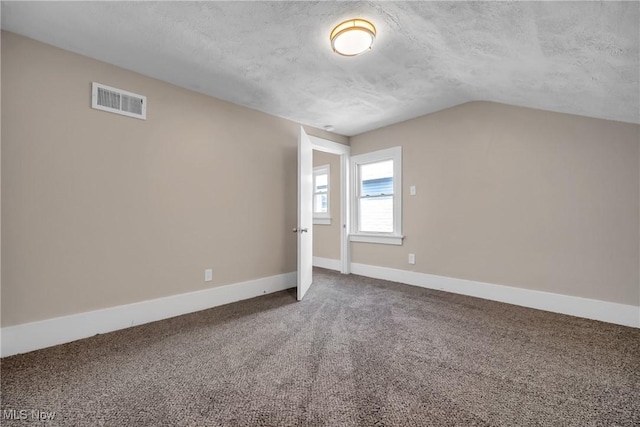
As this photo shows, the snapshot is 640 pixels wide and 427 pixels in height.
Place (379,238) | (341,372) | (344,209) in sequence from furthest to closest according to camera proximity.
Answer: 1. (344,209)
2. (379,238)
3. (341,372)

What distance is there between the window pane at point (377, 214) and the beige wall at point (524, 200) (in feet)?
1.06

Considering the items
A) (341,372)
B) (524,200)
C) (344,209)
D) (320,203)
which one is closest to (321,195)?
(320,203)

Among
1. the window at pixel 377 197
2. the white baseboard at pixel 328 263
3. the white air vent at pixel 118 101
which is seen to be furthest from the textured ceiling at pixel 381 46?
the white baseboard at pixel 328 263

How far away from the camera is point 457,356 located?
80.0 inches

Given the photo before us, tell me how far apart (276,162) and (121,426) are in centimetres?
300

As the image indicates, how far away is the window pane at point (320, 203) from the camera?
5504 millimetres

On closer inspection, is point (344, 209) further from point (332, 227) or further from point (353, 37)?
point (353, 37)

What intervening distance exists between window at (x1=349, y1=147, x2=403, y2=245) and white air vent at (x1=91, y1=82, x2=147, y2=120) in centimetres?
309

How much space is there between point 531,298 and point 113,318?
4154 mm

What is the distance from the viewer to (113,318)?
247 centimetres

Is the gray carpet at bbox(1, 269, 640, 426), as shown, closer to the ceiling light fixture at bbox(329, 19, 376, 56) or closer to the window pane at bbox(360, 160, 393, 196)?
the window pane at bbox(360, 160, 393, 196)

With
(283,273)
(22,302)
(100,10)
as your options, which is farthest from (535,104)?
(22,302)

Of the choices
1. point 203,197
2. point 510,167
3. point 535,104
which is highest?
point 535,104

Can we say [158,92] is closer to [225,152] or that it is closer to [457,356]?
[225,152]
